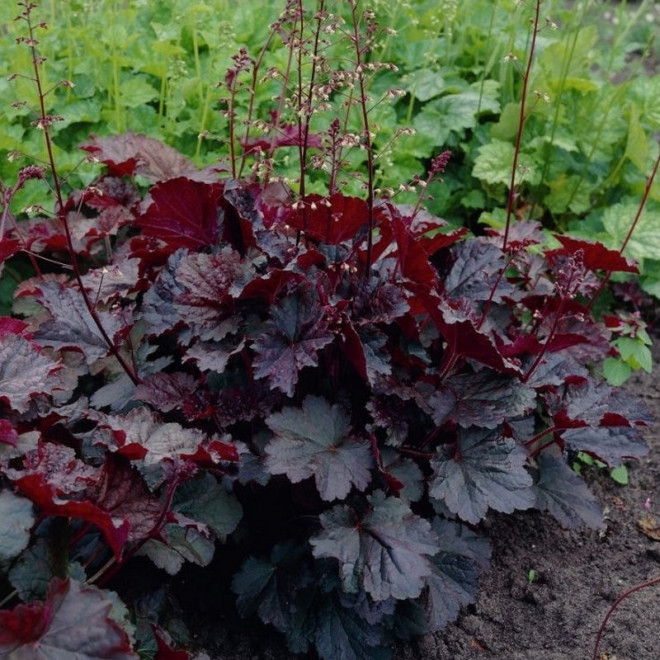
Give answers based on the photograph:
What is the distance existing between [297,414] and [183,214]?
593 millimetres

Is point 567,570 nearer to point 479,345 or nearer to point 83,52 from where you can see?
point 479,345

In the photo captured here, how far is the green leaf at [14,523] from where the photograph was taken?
1.51 m

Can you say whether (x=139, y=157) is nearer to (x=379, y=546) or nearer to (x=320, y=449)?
(x=320, y=449)

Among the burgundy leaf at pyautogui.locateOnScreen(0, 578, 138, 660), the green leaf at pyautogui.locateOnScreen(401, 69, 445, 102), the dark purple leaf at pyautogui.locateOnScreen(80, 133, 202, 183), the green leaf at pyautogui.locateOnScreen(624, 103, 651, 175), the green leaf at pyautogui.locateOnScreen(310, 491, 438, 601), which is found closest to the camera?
the burgundy leaf at pyautogui.locateOnScreen(0, 578, 138, 660)

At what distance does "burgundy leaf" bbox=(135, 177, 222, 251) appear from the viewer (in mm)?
2098

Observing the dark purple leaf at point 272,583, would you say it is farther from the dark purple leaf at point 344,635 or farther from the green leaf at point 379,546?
the green leaf at point 379,546

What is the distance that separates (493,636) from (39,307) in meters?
1.64

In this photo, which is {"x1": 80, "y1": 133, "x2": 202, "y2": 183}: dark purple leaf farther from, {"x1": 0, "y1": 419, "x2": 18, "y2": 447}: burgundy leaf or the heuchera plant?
{"x1": 0, "y1": 419, "x2": 18, "y2": 447}: burgundy leaf

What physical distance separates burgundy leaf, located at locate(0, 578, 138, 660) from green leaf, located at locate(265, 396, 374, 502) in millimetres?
511

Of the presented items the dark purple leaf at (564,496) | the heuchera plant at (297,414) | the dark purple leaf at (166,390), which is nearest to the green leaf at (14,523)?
the heuchera plant at (297,414)

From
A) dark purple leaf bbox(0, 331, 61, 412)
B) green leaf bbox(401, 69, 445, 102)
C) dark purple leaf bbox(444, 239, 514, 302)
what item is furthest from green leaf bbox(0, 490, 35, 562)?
green leaf bbox(401, 69, 445, 102)

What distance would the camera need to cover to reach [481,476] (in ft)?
6.58

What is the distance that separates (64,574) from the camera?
1646 mm

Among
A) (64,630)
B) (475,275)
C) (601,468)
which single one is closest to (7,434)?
(64,630)
